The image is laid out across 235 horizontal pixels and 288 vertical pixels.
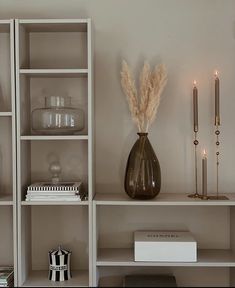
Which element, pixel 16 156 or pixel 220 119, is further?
pixel 220 119

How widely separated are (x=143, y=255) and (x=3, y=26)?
1190 millimetres

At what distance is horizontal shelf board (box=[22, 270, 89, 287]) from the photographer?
2260mm

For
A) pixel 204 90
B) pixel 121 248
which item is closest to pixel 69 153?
pixel 121 248

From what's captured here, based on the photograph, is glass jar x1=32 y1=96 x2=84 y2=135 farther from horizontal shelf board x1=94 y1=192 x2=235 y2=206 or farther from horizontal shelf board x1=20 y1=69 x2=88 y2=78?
horizontal shelf board x1=94 y1=192 x2=235 y2=206

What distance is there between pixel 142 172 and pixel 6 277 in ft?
2.50

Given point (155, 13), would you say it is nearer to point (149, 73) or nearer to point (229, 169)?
point (149, 73)

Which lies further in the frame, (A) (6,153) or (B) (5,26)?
(A) (6,153)

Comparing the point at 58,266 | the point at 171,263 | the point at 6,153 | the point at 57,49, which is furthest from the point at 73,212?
the point at 57,49

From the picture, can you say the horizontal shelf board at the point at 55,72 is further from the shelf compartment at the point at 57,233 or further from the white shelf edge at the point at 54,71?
the shelf compartment at the point at 57,233

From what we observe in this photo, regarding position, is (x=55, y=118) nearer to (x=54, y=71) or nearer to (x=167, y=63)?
(x=54, y=71)

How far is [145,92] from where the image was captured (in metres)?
2.25

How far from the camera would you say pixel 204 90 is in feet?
7.96

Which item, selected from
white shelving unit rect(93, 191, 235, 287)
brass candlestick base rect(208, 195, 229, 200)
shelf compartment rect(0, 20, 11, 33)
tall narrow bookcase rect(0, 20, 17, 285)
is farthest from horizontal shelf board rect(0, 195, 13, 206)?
brass candlestick base rect(208, 195, 229, 200)

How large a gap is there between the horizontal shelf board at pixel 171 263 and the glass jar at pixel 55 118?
588mm
